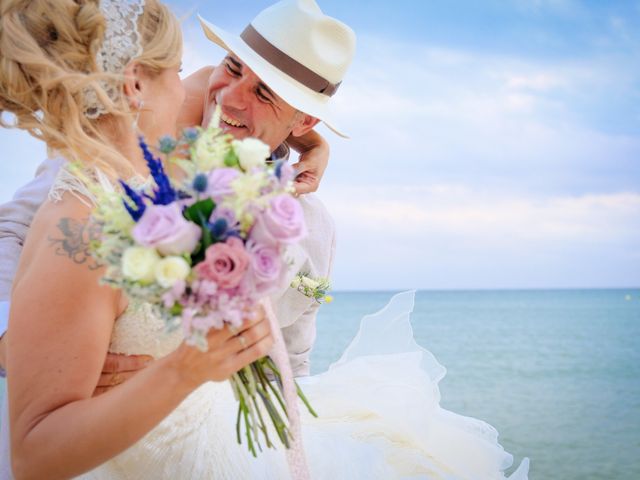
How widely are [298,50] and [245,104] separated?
1.38 ft

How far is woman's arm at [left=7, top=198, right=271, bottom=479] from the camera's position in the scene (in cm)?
177

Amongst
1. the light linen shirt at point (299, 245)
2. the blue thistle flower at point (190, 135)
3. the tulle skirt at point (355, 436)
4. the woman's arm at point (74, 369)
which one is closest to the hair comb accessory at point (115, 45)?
the woman's arm at point (74, 369)

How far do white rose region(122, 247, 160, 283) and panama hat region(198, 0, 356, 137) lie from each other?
6.85 feet

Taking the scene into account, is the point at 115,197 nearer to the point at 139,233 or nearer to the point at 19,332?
the point at 139,233

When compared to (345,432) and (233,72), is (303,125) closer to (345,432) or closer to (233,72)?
(233,72)

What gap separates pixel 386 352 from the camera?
3.35 m

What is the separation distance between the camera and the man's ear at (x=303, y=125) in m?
4.06

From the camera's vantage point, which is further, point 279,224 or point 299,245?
point 299,245

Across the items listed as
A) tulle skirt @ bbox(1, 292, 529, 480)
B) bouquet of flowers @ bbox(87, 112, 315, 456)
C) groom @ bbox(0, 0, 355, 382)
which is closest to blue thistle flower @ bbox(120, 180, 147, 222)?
bouquet of flowers @ bbox(87, 112, 315, 456)

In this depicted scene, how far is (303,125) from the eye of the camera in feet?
13.5

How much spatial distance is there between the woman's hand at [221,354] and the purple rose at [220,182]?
11.5 inches

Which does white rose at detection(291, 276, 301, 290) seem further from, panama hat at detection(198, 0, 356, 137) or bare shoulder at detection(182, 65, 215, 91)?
bare shoulder at detection(182, 65, 215, 91)

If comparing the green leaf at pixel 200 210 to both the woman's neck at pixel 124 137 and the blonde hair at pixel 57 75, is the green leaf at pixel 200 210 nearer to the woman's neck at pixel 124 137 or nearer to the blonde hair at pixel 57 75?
the blonde hair at pixel 57 75

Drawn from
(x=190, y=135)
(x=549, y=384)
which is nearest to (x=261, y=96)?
(x=190, y=135)
